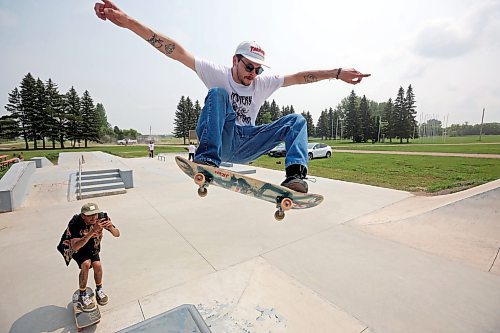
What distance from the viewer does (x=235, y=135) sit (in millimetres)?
3078

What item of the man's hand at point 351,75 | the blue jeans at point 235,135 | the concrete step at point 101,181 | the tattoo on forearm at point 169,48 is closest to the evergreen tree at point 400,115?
the concrete step at point 101,181

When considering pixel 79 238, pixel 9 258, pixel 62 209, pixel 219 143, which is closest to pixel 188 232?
pixel 79 238

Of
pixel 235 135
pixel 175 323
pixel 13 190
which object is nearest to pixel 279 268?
pixel 175 323

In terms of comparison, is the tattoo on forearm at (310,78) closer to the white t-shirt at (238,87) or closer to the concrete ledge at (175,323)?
the white t-shirt at (238,87)

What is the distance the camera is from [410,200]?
25.8ft

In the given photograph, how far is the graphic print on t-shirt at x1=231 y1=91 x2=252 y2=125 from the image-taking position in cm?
299

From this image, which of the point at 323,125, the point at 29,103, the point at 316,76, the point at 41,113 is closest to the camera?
the point at 316,76

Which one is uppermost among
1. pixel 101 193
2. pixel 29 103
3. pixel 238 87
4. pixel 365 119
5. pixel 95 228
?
pixel 29 103

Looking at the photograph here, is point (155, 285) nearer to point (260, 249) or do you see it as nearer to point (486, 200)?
point (260, 249)

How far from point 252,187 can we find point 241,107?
0.97m

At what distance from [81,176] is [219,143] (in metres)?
9.36

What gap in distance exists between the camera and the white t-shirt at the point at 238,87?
2.94m

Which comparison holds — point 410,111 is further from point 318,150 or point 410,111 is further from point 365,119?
point 318,150

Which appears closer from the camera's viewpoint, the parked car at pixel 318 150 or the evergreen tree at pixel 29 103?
the parked car at pixel 318 150
